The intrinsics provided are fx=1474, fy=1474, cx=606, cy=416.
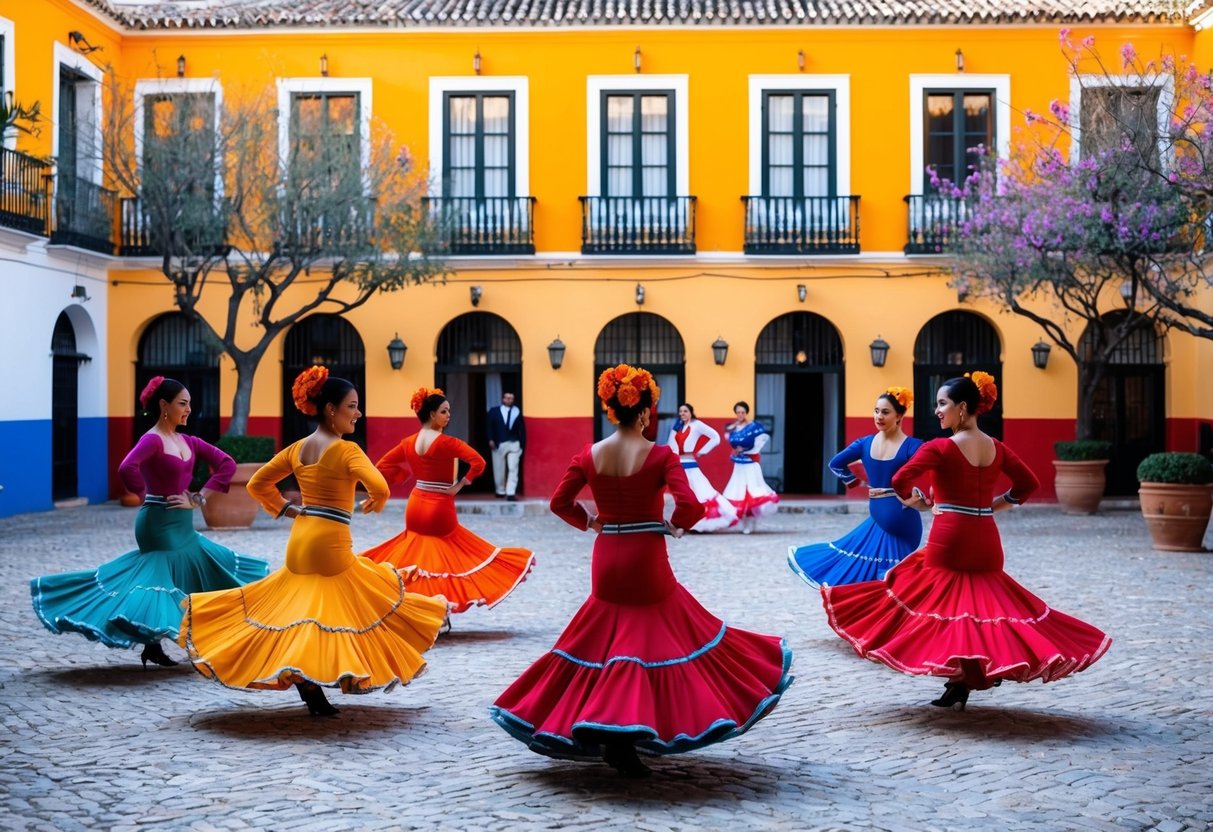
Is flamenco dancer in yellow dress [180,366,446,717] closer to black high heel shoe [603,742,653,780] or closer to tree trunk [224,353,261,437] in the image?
black high heel shoe [603,742,653,780]

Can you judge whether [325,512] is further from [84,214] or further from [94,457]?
[94,457]

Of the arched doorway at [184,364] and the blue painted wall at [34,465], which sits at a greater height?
the arched doorway at [184,364]

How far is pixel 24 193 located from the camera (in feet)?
69.1

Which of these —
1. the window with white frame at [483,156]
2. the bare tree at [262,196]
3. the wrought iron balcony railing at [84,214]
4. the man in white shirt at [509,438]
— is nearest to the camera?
the bare tree at [262,196]

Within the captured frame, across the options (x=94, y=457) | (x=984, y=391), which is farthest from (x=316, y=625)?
(x=94, y=457)

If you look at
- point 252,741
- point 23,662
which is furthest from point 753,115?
point 252,741

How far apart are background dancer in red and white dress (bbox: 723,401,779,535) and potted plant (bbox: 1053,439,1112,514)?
569 centimetres

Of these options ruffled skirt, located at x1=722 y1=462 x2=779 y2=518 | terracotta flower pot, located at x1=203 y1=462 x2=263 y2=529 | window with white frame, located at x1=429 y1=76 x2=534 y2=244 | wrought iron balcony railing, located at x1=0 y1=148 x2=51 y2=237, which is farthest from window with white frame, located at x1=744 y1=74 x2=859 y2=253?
wrought iron balcony railing, located at x1=0 y1=148 x2=51 y2=237

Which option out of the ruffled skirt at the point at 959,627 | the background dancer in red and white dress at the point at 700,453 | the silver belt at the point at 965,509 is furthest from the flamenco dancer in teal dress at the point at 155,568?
the background dancer in red and white dress at the point at 700,453

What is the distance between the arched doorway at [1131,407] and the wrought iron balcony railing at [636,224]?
22.7 feet

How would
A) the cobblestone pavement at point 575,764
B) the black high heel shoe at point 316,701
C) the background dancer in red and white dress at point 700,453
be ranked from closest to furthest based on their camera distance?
1. the cobblestone pavement at point 575,764
2. the black high heel shoe at point 316,701
3. the background dancer in red and white dress at point 700,453

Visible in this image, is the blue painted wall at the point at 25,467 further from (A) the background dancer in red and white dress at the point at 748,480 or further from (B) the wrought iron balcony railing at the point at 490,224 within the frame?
(A) the background dancer in red and white dress at the point at 748,480

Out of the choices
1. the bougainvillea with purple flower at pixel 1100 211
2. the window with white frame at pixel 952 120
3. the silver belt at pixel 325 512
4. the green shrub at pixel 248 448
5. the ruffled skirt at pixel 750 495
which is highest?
the window with white frame at pixel 952 120

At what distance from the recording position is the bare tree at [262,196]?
2028 cm
